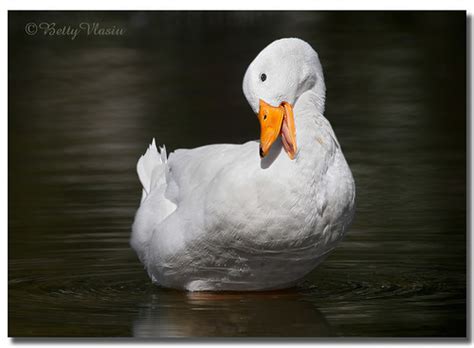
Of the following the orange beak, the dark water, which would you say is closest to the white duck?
the orange beak

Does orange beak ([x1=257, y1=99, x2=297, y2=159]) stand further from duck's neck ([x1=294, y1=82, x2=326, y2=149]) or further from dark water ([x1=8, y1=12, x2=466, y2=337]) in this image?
dark water ([x1=8, y1=12, x2=466, y2=337])

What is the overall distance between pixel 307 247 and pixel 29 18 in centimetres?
221

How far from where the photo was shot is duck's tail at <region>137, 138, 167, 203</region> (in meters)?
8.85

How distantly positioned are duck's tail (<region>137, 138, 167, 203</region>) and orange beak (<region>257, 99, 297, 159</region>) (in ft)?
4.81

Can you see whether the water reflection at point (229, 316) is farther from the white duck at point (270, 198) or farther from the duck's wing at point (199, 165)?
the duck's wing at point (199, 165)

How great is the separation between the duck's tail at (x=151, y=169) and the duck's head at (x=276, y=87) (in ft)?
4.86

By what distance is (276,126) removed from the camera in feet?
24.2

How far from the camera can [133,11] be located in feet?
27.4

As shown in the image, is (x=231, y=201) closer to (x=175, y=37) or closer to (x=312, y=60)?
(x=312, y=60)

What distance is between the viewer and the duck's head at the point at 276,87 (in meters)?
7.35

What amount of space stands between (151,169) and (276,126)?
75.1 inches

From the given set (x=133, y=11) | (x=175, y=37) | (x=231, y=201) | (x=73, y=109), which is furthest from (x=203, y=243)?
(x=73, y=109)

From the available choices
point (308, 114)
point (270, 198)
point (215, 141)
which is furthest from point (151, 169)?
point (215, 141)

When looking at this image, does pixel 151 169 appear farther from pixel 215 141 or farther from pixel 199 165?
pixel 215 141
